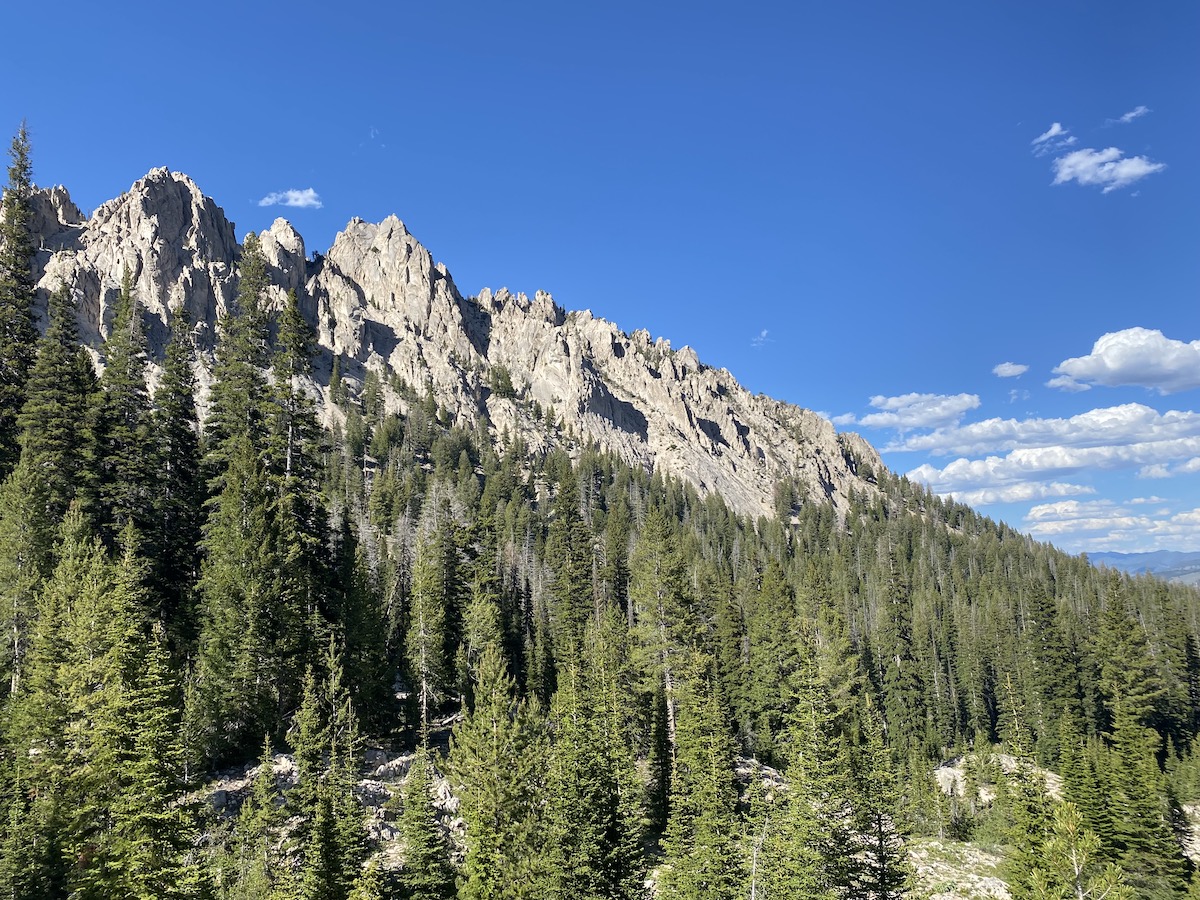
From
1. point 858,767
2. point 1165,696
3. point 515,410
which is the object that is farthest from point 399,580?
point 515,410

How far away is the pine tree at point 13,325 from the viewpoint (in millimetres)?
40994

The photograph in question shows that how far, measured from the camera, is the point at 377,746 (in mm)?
38719

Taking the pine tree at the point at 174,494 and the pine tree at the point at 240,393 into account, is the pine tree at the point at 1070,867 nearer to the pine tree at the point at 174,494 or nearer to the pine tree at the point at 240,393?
the pine tree at the point at 174,494

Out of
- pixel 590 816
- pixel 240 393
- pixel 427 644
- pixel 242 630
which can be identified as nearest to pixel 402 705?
pixel 427 644

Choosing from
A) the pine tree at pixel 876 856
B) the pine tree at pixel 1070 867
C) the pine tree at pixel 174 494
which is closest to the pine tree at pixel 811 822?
the pine tree at pixel 876 856

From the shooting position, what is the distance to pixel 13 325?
46875 millimetres

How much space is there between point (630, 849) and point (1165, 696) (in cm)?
8944

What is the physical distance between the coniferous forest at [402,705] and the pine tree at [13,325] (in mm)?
233

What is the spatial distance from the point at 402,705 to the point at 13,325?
3934 centimetres

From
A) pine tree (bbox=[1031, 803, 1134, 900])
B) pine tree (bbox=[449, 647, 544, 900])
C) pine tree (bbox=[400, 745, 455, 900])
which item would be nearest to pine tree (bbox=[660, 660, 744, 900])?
pine tree (bbox=[449, 647, 544, 900])

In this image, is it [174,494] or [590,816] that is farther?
[174,494]

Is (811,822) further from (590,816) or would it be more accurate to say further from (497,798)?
(497,798)

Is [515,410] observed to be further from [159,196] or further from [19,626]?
[19,626]

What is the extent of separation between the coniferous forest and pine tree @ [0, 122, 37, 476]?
233 mm
